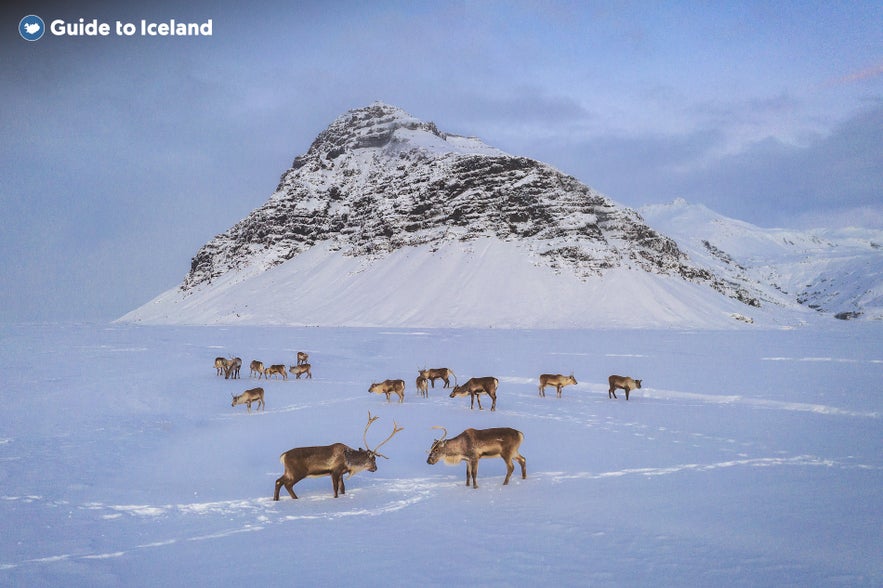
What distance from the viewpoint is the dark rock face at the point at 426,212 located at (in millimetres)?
115000

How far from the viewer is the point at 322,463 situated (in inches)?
375

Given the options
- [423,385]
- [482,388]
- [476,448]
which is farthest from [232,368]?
[476,448]

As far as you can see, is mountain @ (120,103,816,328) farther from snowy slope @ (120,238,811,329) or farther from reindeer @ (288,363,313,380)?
reindeer @ (288,363,313,380)

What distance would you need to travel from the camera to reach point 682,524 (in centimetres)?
789

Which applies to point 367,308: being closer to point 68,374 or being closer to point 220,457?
point 68,374

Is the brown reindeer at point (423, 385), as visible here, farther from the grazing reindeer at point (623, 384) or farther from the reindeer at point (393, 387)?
the grazing reindeer at point (623, 384)

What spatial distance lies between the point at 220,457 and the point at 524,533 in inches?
320

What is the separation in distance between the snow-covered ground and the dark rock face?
3574 inches

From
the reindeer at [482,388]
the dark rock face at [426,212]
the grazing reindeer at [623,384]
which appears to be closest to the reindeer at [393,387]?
the reindeer at [482,388]

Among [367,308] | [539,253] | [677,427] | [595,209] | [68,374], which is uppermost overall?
[595,209]

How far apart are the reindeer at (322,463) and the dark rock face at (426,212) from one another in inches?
3868

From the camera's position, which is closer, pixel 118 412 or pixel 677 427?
pixel 677 427

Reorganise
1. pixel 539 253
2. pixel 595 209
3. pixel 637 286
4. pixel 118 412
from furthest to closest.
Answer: pixel 595 209
pixel 539 253
pixel 637 286
pixel 118 412

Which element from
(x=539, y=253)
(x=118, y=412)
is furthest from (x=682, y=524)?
(x=539, y=253)
